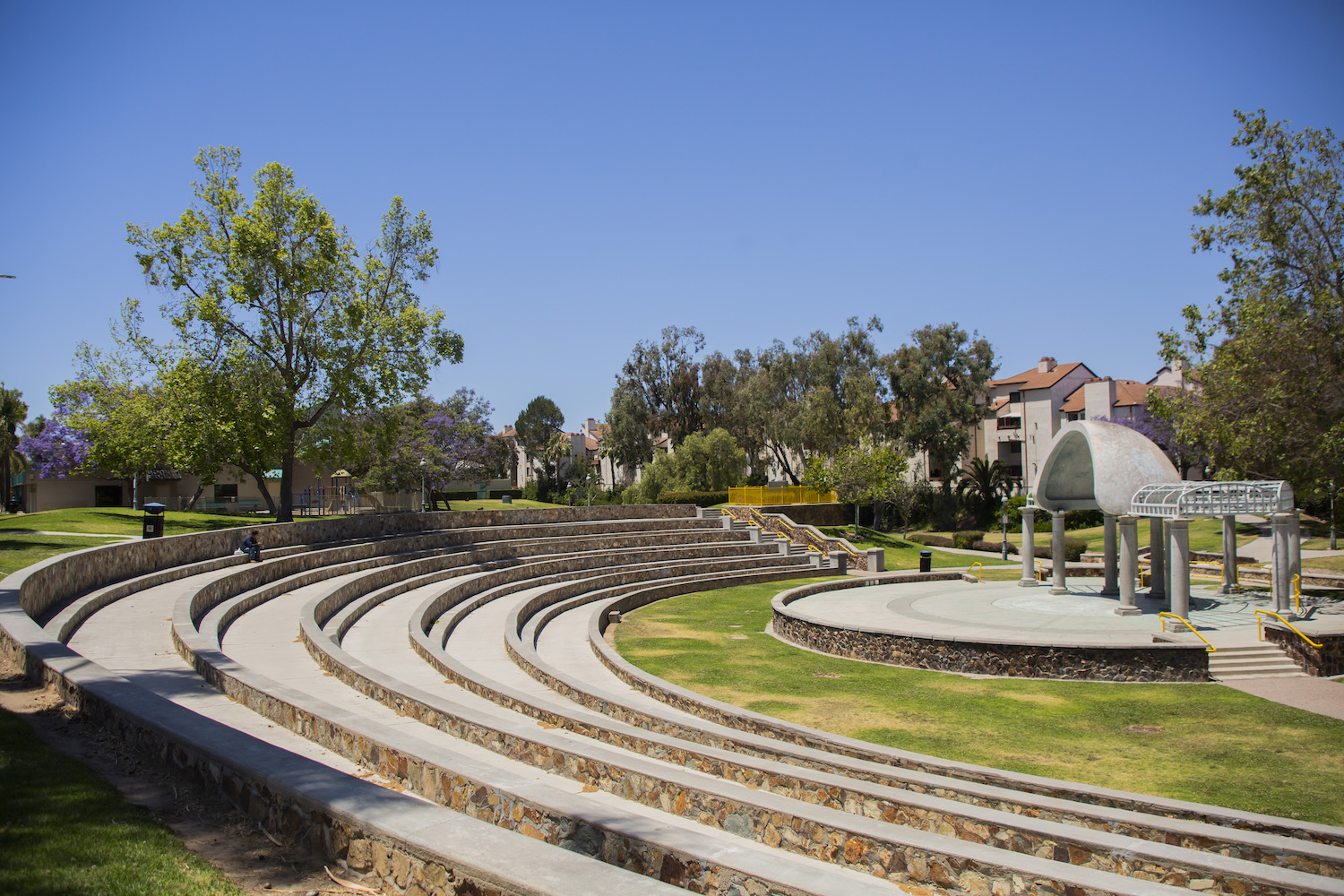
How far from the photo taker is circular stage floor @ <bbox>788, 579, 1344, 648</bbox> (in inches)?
709

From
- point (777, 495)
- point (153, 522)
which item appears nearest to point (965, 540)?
point (777, 495)

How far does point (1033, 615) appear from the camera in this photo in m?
21.6

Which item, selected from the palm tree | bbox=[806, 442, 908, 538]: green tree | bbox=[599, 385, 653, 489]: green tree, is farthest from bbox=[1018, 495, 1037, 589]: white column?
bbox=[599, 385, 653, 489]: green tree

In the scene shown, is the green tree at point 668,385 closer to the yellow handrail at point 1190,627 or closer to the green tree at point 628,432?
the green tree at point 628,432

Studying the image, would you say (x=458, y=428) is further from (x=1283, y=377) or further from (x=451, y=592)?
(x=1283, y=377)

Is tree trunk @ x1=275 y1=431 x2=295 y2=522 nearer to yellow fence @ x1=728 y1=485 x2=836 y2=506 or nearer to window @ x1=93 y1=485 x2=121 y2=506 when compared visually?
yellow fence @ x1=728 y1=485 x2=836 y2=506

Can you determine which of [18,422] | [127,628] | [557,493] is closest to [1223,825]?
[127,628]

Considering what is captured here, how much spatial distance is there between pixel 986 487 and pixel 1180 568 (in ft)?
149

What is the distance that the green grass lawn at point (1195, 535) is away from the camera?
153 ft

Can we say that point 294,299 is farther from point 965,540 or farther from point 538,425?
point 538,425

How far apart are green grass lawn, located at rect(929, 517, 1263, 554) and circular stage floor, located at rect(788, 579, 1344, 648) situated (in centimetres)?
1706

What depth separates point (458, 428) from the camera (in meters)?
69.1

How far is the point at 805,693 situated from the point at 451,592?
35.2ft

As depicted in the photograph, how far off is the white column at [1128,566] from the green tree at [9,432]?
82.1 metres
